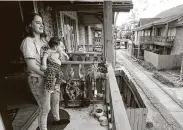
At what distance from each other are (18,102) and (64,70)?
5.00ft

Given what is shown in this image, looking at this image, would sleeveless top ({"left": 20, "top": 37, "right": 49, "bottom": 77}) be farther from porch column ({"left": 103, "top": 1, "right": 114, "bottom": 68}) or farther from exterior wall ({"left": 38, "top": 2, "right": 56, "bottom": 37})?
exterior wall ({"left": 38, "top": 2, "right": 56, "bottom": 37})

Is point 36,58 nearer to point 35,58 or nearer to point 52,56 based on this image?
point 35,58

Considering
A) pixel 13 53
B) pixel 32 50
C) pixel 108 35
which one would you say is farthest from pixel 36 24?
pixel 13 53

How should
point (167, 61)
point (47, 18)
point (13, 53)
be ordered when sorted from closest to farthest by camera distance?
point (13, 53) → point (47, 18) → point (167, 61)

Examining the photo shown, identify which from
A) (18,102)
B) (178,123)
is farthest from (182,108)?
(18,102)

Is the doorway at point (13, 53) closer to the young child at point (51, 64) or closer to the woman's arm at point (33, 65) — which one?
the young child at point (51, 64)

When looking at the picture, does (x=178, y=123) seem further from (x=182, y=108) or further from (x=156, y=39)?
(x=156, y=39)

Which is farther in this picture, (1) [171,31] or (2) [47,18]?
(1) [171,31]

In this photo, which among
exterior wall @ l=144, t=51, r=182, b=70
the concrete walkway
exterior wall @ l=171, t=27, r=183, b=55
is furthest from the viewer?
exterior wall @ l=171, t=27, r=183, b=55

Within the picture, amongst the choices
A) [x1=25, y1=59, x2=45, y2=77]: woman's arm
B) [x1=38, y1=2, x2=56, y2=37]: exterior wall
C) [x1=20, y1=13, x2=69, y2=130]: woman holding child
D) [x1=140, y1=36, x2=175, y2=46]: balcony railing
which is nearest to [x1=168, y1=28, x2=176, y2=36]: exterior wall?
[x1=140, y1=36, x2=175, y2=46]: balcony railing

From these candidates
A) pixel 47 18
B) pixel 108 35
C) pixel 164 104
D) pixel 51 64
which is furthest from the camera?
pixel 164 104

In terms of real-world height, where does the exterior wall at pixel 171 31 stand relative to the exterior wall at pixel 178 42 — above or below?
above

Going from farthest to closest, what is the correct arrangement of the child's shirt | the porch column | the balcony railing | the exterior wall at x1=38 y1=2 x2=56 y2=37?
the balcony railing → the exterior wall at x1=38 y1=2 x2=56 y2=37 → the porch column → the child's shirt

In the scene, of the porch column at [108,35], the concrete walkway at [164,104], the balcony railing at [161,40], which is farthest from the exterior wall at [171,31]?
the porch column at [108,35]
